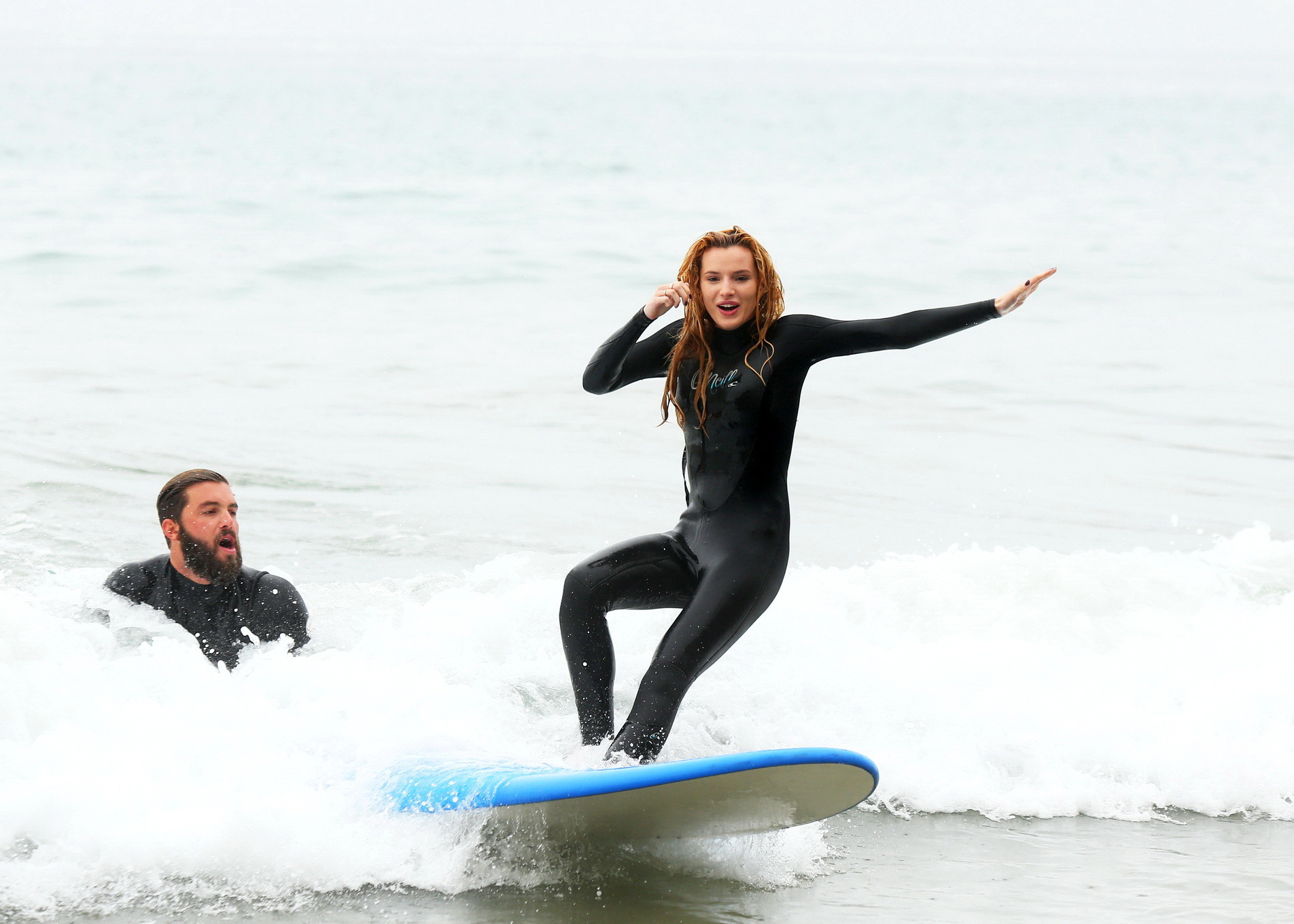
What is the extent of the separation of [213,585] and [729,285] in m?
2.18

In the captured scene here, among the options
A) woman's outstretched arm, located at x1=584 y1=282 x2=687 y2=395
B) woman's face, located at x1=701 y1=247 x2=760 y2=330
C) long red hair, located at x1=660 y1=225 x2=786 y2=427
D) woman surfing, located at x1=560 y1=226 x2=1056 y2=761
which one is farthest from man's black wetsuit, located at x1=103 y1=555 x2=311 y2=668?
woman's face, located at x1=701 y1=247 x2=760 y2=330

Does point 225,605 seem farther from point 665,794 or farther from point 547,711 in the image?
point 665,794

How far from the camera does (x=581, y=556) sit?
25.8 feet

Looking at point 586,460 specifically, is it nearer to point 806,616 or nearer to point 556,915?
point 806,616

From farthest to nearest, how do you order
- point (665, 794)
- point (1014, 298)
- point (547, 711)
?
point (547, 711) < point (1014, 298) < point (665, 794)

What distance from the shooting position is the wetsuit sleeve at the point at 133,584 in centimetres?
534

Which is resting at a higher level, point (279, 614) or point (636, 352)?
point (636, 352)

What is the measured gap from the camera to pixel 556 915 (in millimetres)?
3936

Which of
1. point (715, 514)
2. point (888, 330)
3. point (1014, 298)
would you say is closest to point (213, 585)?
point (715, 514)

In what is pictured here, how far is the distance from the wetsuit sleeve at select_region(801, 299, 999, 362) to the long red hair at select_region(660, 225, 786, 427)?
145mm

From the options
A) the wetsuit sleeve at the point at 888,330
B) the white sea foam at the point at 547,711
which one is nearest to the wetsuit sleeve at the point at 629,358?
the wetsuit sleeve at the point at 888,330

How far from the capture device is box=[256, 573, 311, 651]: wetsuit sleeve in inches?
206

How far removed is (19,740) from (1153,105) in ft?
298

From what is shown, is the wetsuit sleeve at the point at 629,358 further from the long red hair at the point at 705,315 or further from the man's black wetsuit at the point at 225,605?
the man's black wetsuit at the point at 225,605
